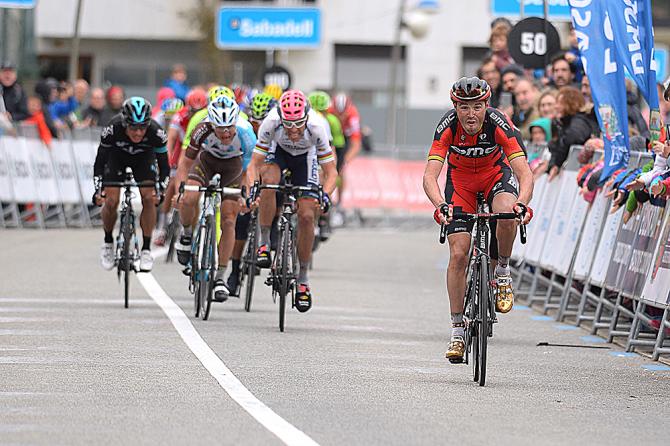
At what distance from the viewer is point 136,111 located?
51.0ft

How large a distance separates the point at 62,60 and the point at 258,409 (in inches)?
2014

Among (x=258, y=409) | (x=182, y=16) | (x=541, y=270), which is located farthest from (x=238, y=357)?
(x=182, y=16)

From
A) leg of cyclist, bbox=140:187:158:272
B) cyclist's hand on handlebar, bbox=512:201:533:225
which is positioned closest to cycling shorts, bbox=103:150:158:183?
leg of cyclist, bbox=140:187:158:272

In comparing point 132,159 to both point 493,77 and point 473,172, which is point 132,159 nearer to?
point 473,172

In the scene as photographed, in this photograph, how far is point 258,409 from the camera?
9.49 metres

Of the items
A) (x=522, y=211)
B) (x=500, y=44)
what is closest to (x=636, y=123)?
(x=500, y=44)

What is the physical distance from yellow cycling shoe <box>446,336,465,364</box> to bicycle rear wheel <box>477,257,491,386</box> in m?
0.53

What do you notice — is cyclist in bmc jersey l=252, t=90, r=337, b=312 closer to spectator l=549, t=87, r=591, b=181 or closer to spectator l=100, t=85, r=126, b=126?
spectator l=549, t=87, r=591, b=181

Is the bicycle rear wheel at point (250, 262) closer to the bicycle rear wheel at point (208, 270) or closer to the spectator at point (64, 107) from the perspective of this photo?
the bicycle rear wheel at point (208, 270)

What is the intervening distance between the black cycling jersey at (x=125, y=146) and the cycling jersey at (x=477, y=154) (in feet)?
15.7

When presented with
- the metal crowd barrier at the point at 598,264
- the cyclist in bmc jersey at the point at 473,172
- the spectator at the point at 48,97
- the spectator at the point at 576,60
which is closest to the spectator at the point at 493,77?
the spectator at the point at 576,60

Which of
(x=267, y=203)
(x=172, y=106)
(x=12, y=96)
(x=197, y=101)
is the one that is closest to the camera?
(x=267, y=203)

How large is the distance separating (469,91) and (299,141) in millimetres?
3682

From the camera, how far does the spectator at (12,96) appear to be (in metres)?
26.7
